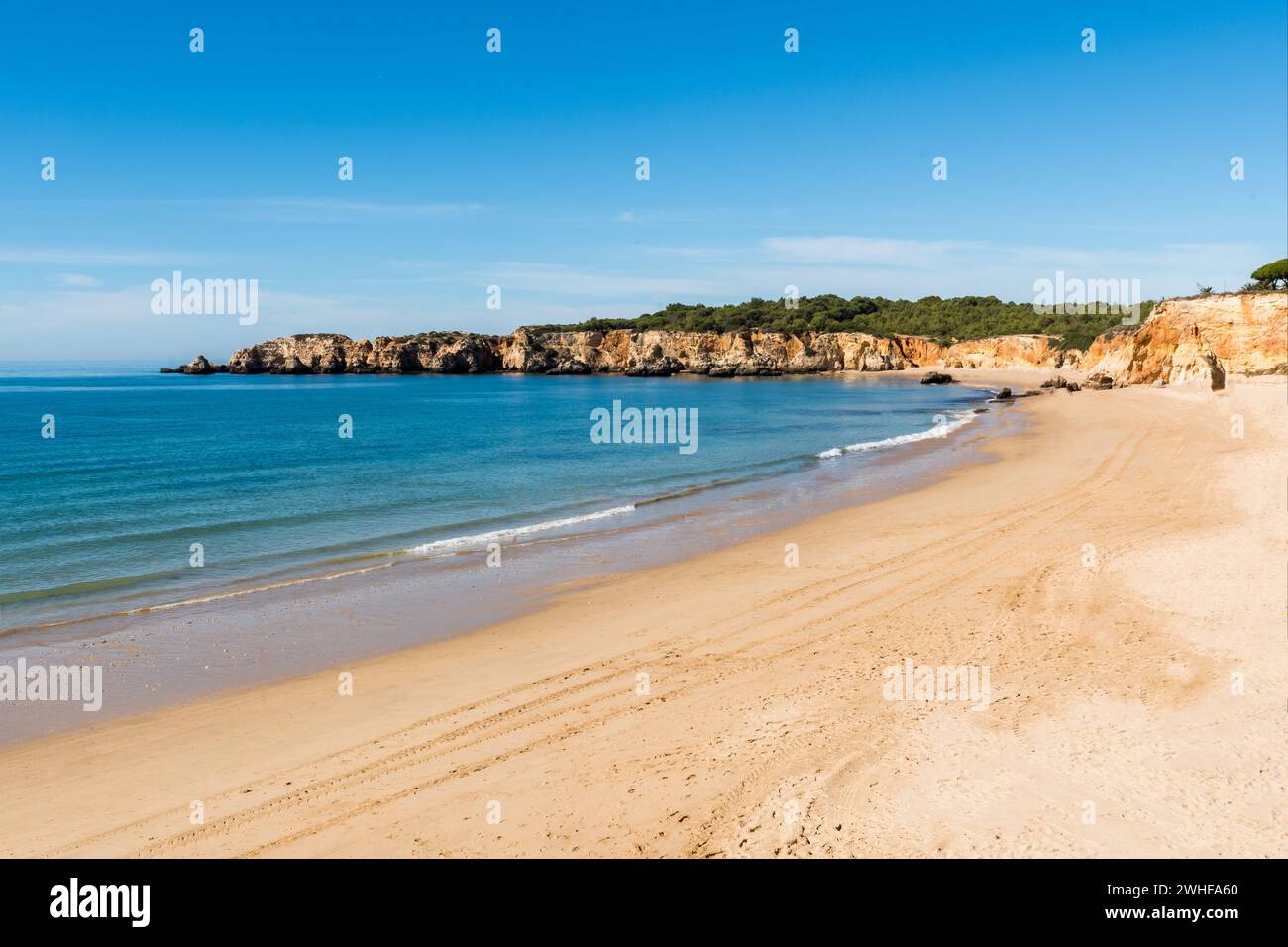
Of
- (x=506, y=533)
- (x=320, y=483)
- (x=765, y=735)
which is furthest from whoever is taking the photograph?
(x=320, y=483)

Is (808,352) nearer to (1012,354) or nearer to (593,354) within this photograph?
(1012,354)

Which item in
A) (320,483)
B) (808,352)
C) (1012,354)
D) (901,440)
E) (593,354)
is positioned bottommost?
(320,483)

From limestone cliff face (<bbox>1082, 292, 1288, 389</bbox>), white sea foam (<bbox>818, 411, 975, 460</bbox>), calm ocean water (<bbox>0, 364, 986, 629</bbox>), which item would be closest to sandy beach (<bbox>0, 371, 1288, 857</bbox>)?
calm ocean water (<bbox>0, 364, 986, 629</bbox>)

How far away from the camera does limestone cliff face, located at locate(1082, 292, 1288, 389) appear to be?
48.8 metres

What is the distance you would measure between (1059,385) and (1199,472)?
5285 centimetres

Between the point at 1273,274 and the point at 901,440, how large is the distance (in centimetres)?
4760

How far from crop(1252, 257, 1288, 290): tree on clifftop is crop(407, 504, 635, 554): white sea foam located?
6766cm

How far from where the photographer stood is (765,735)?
25.4ft

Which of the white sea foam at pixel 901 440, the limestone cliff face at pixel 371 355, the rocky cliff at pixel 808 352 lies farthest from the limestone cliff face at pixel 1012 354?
the limestone cliff face at pixel 371 355

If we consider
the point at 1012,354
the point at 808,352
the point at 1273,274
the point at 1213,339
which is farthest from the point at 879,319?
the point at 1213,339

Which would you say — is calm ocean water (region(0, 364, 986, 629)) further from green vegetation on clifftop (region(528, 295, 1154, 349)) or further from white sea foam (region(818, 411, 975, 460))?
green vegetation on clifftop (region(528, 295, 1154, 349))

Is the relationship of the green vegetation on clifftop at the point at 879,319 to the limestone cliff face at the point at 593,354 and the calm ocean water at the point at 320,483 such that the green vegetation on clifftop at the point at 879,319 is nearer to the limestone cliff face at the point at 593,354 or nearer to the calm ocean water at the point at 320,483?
the limestone cliff face at the point at 593,354
